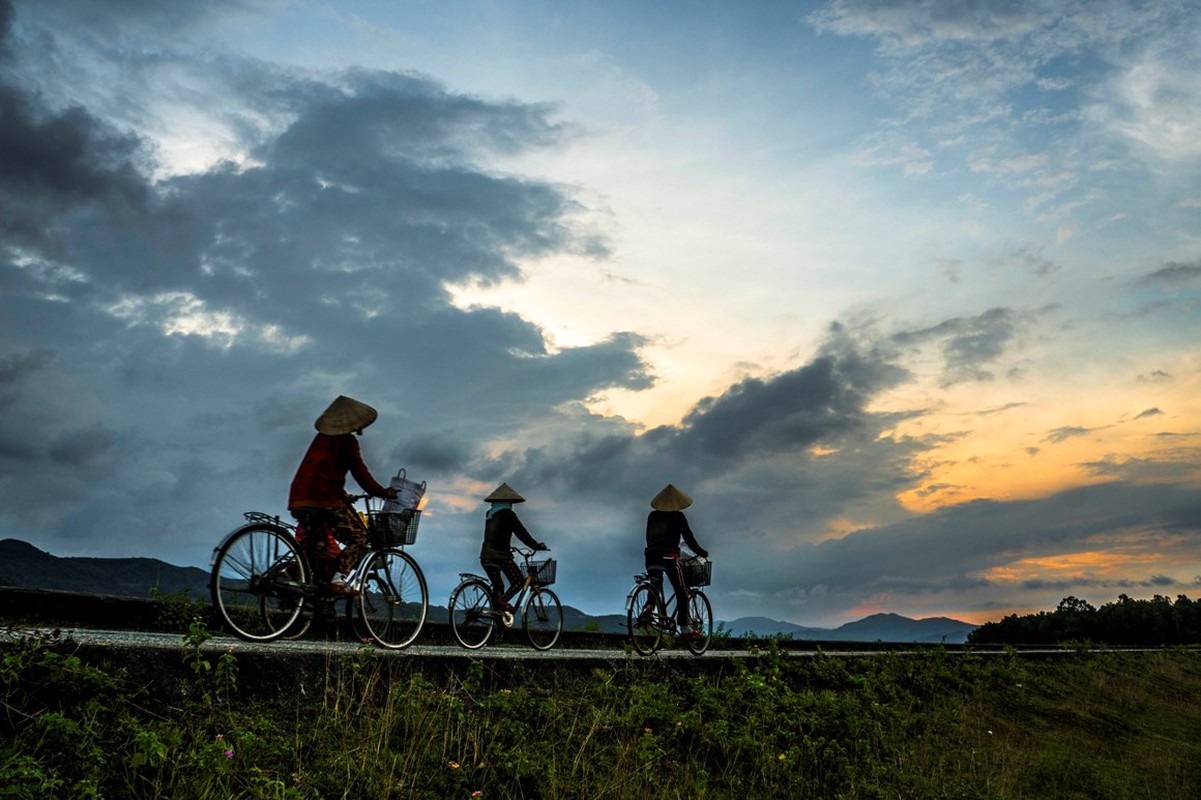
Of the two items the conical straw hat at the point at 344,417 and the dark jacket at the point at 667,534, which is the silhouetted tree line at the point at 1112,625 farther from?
the conical straw hat at the point at 344,417

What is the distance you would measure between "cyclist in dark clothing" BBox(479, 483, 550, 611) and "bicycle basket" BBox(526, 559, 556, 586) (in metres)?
0.18

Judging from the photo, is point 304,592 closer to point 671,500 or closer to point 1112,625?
point 671,500

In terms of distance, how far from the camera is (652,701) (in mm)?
8570

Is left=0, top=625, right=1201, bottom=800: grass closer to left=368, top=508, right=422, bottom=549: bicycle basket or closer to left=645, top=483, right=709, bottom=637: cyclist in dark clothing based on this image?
left=645, top=483, right=709, bottom=637: cyclist in dark clothing

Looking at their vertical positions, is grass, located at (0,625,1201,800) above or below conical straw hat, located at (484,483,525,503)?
below

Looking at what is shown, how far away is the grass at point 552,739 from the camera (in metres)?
4.93

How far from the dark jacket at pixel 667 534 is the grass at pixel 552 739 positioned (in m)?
2.42

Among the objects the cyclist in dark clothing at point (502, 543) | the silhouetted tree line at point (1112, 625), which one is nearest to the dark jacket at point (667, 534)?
the cyclist in dark clothing at point (502, 543)

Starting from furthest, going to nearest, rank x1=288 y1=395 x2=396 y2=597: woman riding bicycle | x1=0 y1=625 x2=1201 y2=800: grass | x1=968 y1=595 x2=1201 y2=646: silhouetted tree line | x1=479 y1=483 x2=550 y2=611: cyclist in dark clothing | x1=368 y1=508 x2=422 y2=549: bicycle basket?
1. x1=968 y1=595 x2=1201 y2=646: silhouetted tree line
2. x1=479 y1=483 x2=550 y2=611: cyclist in dark clothing
3. x1=368 y1=508 x2=422 y2=549: bicycle basket
4. x1=288 y1=395 x2=396 y2=597: woman riding bicycle
5. x1=0 y1=625 x2=1201 y2=800: grass

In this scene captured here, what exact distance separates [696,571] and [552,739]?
23.7 ft

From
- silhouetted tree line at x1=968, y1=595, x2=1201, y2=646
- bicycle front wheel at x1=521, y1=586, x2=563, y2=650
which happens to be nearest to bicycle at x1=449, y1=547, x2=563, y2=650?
bicycle front wheel at x1=521, y1=586, x2=563, y2=650

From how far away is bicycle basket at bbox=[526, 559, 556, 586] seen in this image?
1374cm

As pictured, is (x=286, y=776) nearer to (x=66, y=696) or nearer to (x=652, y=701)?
(x=66, y=696)

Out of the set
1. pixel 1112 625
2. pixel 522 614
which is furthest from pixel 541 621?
pixel 1112 625
